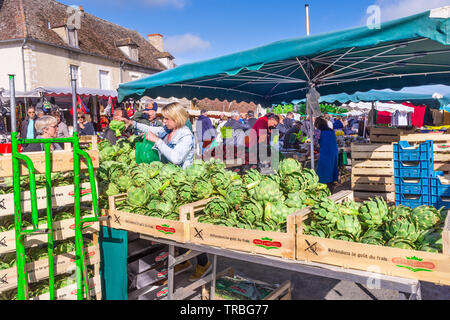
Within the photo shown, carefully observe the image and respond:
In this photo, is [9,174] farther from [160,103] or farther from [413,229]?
[160,103]

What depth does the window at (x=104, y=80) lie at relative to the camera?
21905 mm

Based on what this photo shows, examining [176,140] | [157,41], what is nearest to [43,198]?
[176,140]

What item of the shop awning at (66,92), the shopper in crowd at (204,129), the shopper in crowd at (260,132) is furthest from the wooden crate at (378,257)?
the shop awning at (66,92)

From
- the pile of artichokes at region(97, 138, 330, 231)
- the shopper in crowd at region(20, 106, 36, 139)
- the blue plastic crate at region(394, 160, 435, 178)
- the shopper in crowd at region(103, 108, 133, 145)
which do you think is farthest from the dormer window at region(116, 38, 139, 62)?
the pile of artichokes at region(97, 138, 330, 231)

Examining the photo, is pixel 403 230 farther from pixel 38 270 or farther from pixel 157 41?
pixel 157 41

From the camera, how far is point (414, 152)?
17.5 feet

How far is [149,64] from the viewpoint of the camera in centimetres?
2647

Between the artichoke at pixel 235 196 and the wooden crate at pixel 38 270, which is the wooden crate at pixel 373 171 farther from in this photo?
the wooden crate at pixel 38 270

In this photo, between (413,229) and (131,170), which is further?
(131,170)

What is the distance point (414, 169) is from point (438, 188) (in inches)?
16.6

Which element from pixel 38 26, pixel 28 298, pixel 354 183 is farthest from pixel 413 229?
pixel 38 26

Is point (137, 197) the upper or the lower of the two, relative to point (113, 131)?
lower

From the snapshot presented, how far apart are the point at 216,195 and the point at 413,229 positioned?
1.46m

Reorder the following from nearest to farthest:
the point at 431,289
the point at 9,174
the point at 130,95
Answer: the point at 9,174
the point at 431,289
the point at 130,95
